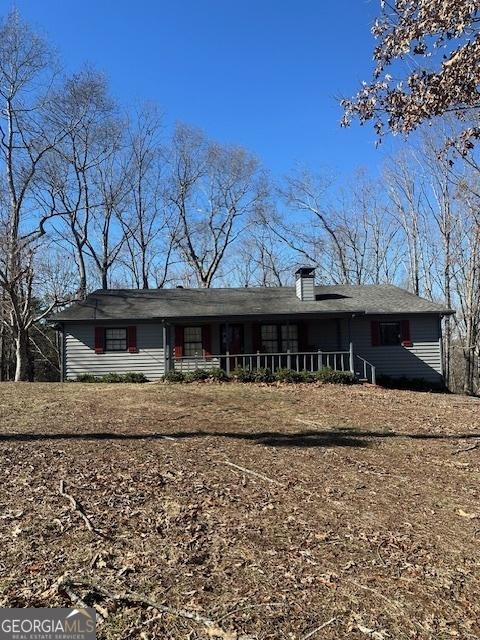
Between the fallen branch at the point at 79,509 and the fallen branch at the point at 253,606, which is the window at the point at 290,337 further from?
the fallen branch at the point at 253,606

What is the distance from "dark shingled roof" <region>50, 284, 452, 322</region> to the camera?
20.3 metres

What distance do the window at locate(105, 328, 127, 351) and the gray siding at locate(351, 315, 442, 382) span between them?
9.51m

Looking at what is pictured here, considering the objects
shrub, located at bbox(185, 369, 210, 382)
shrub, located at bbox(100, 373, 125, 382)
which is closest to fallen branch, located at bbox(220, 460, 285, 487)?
shrub, located at bbox(185, 369, 210, 382)

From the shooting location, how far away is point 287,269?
1564 inches

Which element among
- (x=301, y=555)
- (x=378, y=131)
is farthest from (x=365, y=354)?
(x=301, y=555)

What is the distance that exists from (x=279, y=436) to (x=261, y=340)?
1209 cm

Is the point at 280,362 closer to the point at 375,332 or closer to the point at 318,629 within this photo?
the point at 375,332

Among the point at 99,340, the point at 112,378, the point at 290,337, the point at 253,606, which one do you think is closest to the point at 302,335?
the point at 290,337

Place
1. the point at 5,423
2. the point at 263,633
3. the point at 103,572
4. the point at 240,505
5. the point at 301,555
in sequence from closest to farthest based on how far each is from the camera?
the point at 263,633
the point at 103,572
the point at 301,555
the point at 240,505
the point at 5,423

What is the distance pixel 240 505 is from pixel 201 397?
8535mm

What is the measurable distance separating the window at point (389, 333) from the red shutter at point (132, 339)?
10144 mm

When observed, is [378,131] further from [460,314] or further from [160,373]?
[460,314]

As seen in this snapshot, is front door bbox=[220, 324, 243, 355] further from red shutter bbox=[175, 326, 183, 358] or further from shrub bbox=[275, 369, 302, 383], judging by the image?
shrub bbox=[275, 369, 302, 383]

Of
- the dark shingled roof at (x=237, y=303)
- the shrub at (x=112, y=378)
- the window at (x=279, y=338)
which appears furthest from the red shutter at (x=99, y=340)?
the window at (x=279, y=338)
